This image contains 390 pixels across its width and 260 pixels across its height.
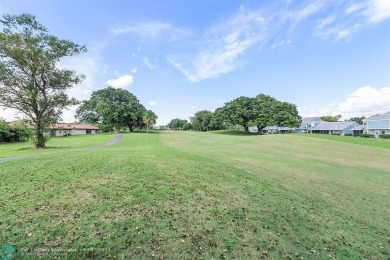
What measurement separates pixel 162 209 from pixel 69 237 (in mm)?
2188

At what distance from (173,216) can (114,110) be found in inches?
2243

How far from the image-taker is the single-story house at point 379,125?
5597cm

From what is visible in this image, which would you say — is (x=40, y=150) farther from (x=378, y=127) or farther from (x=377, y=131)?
(x=378, y=127)

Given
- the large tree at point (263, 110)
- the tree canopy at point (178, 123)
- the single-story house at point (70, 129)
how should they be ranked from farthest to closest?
the tree canopy at point (178, 123)
the single-story house at point (70, 129)
the large tree at point (263, 110)

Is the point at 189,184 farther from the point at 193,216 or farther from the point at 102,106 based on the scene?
the point at 102,106

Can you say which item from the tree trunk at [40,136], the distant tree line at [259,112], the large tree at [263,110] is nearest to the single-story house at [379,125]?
the distant tree line at [259,112]

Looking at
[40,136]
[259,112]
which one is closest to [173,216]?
[40,136]

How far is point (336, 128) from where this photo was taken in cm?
7506

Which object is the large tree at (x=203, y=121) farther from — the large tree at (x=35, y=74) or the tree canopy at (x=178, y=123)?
the large tree at (x=35, y=74)

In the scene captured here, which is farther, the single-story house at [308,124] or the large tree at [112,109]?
the single-story house at [308,124]

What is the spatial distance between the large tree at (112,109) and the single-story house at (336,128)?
64.1m

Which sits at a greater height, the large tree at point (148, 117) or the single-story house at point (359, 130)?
the large tree at point (148, 117)

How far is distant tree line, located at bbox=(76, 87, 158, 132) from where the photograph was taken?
57781mm

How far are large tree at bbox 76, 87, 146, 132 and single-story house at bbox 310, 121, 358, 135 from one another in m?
64.1
